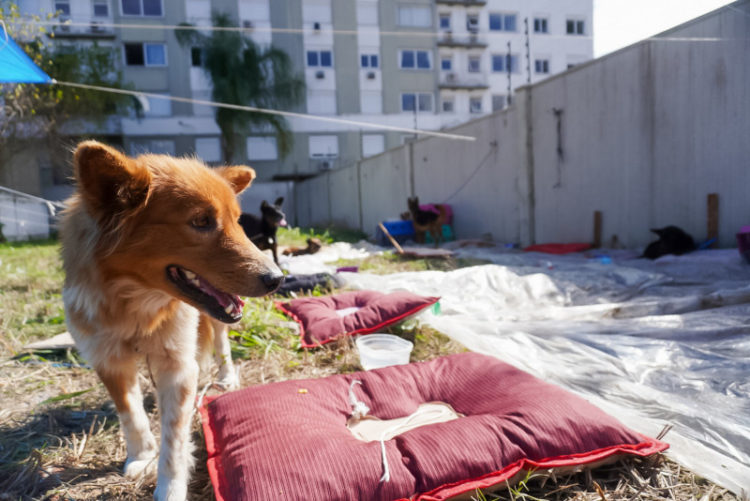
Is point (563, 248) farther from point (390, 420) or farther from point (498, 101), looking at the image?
point (498, 101)

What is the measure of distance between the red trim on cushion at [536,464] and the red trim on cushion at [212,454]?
2.08 feet

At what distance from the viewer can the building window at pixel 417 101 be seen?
83.8 feet

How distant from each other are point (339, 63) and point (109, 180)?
2477 centimetres

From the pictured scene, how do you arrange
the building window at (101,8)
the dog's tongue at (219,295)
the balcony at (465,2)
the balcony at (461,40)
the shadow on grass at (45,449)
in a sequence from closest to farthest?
the dog's tongue at (219,295)
the shadow on grass at (45,449)
the building window at (101,8)
the balcony at (465,2)
the balcony at (461,40)

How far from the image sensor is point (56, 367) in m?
2.87

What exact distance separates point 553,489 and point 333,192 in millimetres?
19298

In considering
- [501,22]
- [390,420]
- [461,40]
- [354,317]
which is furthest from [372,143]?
[390,420]

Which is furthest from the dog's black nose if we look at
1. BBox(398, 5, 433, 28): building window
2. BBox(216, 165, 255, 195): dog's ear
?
BBox(398, 5, 433, 28): building window

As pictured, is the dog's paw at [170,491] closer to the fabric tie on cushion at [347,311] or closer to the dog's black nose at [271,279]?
the dog's black nose at [271,279]

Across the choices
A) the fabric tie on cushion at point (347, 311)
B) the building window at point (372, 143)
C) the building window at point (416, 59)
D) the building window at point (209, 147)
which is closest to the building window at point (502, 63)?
the building window at point (416, 59)

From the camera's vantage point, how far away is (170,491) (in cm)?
157

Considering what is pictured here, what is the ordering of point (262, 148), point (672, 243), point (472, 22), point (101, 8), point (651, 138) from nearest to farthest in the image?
1. point (672, 243)
2. point (651, 138)
3. point (101, 8)
4. point (262, 148)
5. point (472, 22)

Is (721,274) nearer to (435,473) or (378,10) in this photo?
(435,473)

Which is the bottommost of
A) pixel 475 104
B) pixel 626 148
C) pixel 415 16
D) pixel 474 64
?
pixel 626 148
